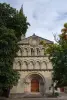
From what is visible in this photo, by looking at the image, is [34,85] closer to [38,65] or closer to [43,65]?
[38,65]

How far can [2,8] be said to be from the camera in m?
26.8

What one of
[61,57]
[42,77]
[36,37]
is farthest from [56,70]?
[36,37]

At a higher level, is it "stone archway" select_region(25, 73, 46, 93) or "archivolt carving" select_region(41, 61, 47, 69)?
"archivolt carving" select_region(41, 61, 47, 69)

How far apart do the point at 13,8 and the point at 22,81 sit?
12.1m

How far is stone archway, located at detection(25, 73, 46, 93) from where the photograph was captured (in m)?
33.1

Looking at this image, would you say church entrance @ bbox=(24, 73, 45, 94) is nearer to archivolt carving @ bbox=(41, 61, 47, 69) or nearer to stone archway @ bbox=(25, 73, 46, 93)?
stone archway @ bbox=(25, 73, 46, 93)

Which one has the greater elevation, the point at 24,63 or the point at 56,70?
the point at 24,63

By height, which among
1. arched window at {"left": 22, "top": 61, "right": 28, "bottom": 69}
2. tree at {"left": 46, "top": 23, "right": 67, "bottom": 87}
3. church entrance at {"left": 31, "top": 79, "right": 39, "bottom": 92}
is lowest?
church entrance at {"left": 31, "top": 79, "right": 39, "bottom": 92}

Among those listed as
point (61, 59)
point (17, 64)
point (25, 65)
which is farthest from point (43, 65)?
point (61, 59)

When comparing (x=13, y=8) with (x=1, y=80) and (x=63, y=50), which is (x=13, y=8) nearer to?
(x=1, y=80)

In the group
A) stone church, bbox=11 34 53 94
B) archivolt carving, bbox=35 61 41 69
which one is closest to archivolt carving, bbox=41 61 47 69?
stone church, bbox=11 34 53 94

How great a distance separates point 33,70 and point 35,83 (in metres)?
2.66

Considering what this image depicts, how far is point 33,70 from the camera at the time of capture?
33.2m

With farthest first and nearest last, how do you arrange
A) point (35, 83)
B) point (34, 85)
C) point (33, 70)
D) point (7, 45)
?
point (35, 83) → point (34, 85) → point (33, 70) → point (7, 45)
